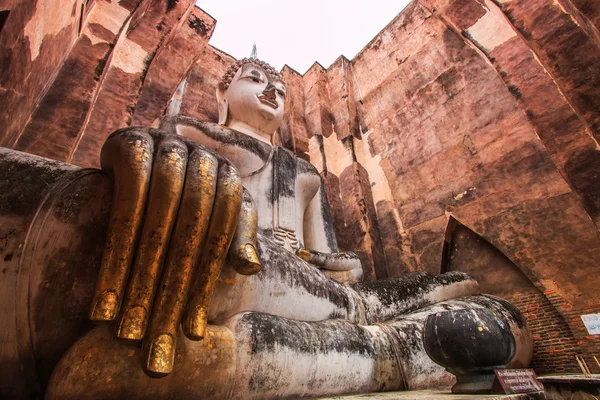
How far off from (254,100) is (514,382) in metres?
2.59

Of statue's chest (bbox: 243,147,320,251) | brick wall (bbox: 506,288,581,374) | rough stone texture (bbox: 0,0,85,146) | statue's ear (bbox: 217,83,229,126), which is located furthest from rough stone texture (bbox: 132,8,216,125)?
brick wall (bbox: 506,288,581,374)

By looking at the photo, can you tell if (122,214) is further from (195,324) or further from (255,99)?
(255,99)

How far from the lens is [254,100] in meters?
2.89

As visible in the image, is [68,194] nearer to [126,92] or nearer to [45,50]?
[45,50]

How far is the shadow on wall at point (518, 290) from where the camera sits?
286 centimetres

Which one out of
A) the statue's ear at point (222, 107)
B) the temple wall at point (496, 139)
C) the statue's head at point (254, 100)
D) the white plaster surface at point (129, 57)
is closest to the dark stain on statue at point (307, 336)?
the statue's head at point (254, 100)

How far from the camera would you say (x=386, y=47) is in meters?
5.50

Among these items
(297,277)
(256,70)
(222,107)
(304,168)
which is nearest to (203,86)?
(222,107)

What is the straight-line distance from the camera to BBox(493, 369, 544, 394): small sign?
2.99 ft

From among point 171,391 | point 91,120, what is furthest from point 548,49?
point 91,120

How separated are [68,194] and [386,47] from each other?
5633 mm

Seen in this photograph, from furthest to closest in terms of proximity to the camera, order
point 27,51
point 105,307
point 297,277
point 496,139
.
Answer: point 496,139 → point 27,51 → point 297,277 → point 105,307

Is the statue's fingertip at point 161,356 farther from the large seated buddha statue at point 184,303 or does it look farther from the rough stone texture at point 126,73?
the rough stone texture at point 126,73

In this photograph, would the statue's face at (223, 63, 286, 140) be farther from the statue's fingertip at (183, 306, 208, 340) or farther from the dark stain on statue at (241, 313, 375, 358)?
the statue's fingertip at (183, 306, 208, 340)
